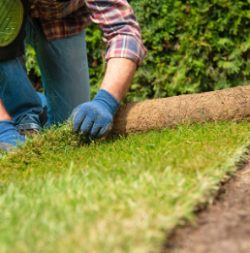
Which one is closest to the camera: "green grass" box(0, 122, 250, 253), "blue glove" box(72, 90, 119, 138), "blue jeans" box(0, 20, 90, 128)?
"green grass" box(0, 122, 250, 253)

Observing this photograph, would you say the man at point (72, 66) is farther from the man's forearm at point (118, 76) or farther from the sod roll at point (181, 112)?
the sod roll at point (181, 112)

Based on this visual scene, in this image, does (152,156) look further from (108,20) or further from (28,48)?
(28,48)

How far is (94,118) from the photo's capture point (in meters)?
3.50

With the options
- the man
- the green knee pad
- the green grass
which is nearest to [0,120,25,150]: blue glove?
the man

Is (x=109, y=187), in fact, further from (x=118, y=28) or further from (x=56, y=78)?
(x=56, y=78)

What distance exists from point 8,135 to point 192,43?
2489 millimetres

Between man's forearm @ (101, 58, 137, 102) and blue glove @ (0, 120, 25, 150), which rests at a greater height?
man's forearm @ (101, 58, 137, 102)

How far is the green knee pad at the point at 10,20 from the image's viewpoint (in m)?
3.90

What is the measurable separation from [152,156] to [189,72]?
3.06m

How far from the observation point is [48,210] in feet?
6.76

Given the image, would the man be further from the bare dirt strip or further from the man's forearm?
the bare dirt strip

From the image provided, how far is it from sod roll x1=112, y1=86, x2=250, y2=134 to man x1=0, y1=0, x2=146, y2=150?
17cm

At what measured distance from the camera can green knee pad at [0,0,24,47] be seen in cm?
390

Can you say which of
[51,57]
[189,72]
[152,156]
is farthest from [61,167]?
[189,72]
